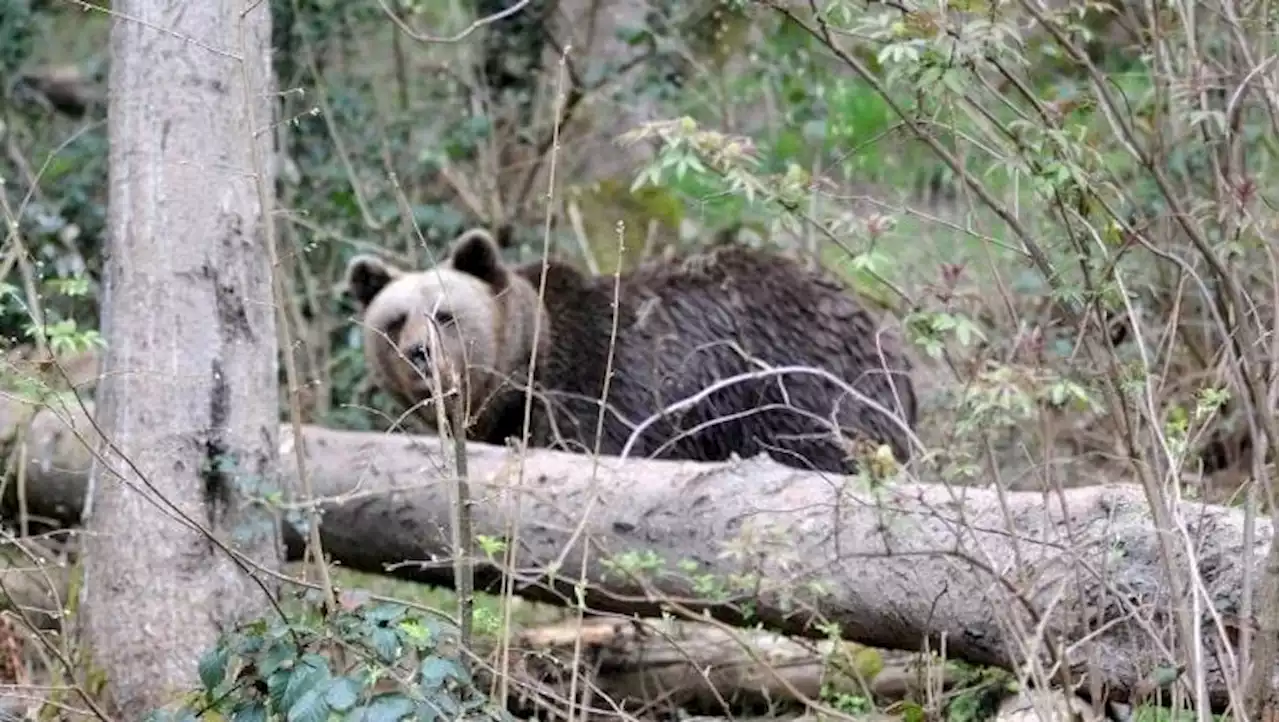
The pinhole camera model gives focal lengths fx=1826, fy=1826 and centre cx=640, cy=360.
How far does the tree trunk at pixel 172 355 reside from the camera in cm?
495

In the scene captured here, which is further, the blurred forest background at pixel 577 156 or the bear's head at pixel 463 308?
the blurred forest background at pixel 577 156

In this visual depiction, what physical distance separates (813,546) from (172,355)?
71.8 inches

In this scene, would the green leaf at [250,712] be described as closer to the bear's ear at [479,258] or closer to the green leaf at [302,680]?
the green leaf at [302,680]

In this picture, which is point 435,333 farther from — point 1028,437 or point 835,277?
point 1028,437

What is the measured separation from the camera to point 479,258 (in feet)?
25.6

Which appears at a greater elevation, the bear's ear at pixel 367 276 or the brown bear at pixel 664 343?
the bear's ear at pixel 367 276

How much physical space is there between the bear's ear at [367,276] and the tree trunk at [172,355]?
2882mm

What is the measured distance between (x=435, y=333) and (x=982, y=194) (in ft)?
4.20

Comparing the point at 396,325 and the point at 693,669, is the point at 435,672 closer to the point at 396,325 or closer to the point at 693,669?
the point at 693,669

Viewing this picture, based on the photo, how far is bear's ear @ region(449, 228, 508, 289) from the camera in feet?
25.2

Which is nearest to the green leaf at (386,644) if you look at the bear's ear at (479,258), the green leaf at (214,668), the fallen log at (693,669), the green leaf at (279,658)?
the green leaf at (279,658)

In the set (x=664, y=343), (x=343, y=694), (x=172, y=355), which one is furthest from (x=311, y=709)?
(x=664, y=343)

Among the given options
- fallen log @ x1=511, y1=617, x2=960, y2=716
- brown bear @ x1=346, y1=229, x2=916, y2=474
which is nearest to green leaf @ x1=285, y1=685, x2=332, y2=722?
fallen log @ x1=511, y1=617, x2=960, y2=716

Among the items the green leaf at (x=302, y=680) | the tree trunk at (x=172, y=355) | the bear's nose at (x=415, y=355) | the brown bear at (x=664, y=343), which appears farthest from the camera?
the brown bear at (x=664, y=343)
